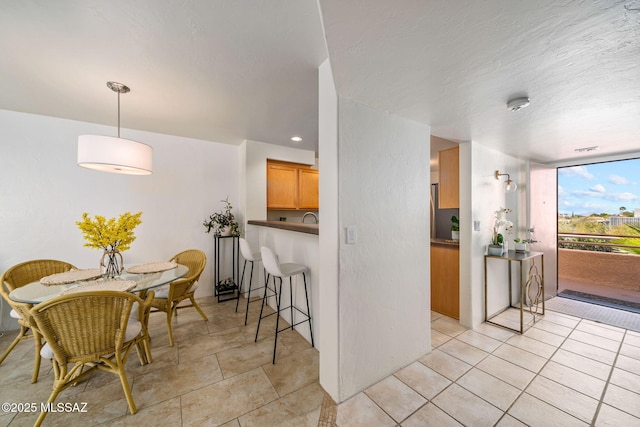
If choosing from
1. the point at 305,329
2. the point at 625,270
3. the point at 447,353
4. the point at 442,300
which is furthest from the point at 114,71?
the point at 625,270

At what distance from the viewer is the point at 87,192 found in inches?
114

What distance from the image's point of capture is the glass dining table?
1.63 m

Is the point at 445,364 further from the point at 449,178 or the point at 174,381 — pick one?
the point at 174,381

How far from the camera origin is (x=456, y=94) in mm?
1574

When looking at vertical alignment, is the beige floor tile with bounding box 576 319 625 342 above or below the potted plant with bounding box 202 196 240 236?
below

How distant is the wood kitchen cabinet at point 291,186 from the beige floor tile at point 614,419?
147 inches

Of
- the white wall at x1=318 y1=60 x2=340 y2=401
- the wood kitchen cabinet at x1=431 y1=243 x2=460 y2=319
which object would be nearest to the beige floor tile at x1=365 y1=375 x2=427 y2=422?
the white wall at x1=318 y1=60 x2=340 y2=401

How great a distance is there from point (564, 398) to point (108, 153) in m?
3.84

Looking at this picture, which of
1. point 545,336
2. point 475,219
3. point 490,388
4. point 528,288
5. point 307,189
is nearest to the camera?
point 490,388

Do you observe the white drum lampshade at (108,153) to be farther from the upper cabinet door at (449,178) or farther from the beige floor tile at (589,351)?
the beige floor tile at (589,351)

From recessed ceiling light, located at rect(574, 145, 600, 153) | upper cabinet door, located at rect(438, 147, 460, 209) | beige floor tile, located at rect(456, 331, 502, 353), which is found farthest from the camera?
upper cabinet door, located at rect(438, 147, 460, 209)

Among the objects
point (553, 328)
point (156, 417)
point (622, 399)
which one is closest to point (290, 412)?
point (156, 417)

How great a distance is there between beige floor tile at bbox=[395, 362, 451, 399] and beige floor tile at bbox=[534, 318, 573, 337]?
5.79ft

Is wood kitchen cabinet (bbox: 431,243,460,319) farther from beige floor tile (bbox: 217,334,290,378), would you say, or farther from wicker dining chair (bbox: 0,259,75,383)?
wicker dining chair (bbox: 0,259,75,383)
